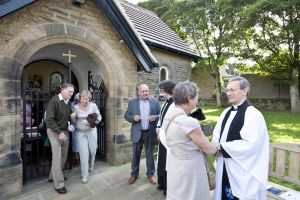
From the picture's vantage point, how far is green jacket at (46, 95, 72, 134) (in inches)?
177

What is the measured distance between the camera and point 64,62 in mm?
8867

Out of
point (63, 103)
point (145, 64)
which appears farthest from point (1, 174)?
point (145, 64)

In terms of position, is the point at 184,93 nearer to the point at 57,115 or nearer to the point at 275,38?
the point at 57,115

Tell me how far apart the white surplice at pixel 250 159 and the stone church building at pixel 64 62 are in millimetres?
3815

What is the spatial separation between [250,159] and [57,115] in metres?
3.48

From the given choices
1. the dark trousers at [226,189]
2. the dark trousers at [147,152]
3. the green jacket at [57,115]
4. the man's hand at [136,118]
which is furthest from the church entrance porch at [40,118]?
the dark trousers at [226,189]

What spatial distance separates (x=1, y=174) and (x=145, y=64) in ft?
13.2

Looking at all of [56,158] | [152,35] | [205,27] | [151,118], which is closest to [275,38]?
[205,27]

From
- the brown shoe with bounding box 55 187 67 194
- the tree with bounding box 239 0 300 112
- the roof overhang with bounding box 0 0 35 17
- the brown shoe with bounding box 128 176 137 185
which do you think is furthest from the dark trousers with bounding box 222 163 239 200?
the tree with bounding box 239 0 300 112

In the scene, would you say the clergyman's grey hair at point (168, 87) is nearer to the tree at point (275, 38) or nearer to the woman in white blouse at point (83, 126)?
the woman in white blouse at point (83, 126)

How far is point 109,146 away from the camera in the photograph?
254 inches

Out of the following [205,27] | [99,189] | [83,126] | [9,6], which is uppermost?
[205,27]

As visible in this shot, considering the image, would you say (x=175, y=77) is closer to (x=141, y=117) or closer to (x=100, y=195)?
(x=141, y=117)

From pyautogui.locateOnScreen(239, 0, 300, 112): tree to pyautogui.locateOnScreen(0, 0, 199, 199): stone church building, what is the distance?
12.2 metres
